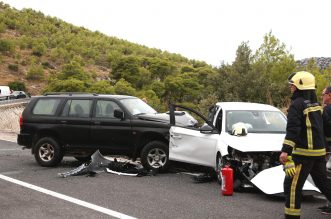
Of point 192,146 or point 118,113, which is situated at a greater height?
point 118,113

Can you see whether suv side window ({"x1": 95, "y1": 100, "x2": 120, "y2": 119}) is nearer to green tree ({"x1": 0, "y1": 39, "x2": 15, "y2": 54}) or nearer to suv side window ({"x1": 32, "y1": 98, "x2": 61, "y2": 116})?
suv side window ({"x1": 32, "y1": 98, "x2": 61, "y2": 116})

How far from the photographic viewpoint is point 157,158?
1033 cm

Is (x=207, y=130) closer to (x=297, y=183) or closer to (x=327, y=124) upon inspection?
(x=327, y=124)

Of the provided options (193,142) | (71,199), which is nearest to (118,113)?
(193,142)

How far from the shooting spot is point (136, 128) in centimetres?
1045

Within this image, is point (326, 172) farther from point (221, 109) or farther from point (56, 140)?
point (56, 140)

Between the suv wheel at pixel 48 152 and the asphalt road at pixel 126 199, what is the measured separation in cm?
85

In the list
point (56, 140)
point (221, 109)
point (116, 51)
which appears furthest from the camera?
point (116, 51)

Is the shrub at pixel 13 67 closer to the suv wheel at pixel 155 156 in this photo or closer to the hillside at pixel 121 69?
the hillside at pixel 121 69

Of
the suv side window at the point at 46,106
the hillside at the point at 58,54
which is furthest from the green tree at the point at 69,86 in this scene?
the suv side window at the point at 46,106

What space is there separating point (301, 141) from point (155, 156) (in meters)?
4.88

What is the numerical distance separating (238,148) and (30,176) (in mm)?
4432

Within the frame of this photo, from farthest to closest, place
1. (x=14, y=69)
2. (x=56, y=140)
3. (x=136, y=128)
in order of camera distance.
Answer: (x=14, y=69) < (x=56, y=140) < (x=136, y=128)

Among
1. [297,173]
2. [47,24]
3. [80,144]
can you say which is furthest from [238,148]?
[47,24]
